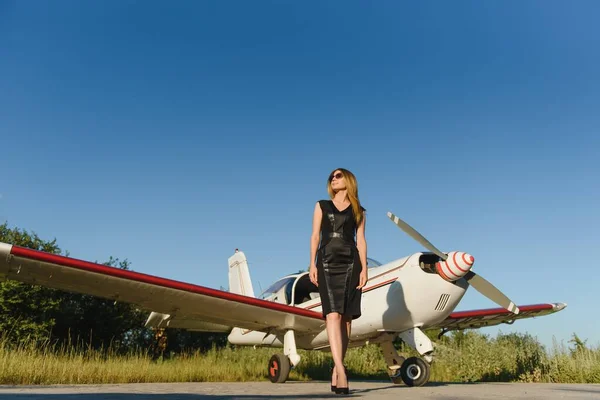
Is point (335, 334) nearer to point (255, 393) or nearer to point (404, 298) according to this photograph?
point (255, 393)

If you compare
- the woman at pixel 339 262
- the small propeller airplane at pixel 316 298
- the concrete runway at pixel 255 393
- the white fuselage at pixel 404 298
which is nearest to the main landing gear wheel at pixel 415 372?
the small propeller airplane at pixel 316 298

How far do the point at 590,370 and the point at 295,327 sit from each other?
17.1 ft

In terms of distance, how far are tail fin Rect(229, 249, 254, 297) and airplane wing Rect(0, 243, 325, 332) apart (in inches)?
153

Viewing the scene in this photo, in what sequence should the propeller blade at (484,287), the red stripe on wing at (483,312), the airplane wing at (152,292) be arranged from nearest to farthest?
the airplane wing at (152,292) → the propeller blade at (484,287) → the red stripe on wing at (483,312)

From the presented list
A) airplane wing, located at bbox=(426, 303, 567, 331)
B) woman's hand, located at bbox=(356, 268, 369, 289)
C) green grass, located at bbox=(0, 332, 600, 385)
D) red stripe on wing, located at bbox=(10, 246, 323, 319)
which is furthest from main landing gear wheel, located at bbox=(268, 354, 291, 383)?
woman's hand, located at bbox=(356, 268, 369, 289)

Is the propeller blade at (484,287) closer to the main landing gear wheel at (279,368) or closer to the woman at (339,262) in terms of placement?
the main landing gear wheel at (279,368)

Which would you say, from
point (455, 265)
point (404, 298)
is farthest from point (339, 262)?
point (404, 298)

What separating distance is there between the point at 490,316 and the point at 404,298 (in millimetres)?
3704

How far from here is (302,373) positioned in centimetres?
1217

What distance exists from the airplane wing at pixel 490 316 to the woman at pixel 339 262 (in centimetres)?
625

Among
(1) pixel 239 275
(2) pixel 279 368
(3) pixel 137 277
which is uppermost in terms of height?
(1) pixel 239 275

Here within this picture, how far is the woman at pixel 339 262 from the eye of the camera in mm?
3938

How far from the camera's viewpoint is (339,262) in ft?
13.1

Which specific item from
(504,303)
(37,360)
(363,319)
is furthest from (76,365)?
(504,303)
